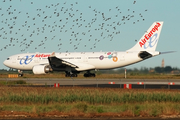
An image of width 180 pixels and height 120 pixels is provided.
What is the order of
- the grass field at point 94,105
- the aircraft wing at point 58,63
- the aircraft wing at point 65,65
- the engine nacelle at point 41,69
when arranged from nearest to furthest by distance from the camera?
1. the grass field at point 94,105
2. the aircraft wing at point 58,63
3. the aircraft wing at point 65,65
4. the engine nacelle at point 41,69

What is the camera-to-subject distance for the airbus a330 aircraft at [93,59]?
48.5 metres

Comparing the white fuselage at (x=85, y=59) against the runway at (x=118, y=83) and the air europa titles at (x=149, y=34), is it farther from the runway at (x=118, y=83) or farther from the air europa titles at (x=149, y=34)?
the runway at (x=118, y=83)

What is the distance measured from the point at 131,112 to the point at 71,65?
3525 cm

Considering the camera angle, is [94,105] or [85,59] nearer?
[94,105]

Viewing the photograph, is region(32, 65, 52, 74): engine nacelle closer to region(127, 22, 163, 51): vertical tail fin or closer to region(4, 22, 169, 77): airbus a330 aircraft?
region(4, 22, 169, 77): airbus a330 aircraft

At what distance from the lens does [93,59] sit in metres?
50.8

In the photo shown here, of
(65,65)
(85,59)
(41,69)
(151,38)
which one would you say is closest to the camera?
(151,38)

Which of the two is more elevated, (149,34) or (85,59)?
(149,34)

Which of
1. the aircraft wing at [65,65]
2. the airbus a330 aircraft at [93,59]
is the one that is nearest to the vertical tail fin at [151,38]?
the airbus a330 aircraft at [93,59]

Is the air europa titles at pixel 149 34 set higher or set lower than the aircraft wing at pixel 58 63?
higher

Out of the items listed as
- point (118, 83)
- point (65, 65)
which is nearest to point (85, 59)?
point (65, 65)

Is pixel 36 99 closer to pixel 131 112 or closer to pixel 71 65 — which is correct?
pixel 131 112

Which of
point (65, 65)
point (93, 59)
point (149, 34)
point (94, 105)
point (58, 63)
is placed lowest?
point (94, 105)

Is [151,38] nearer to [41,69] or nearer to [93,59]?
[93,59]
